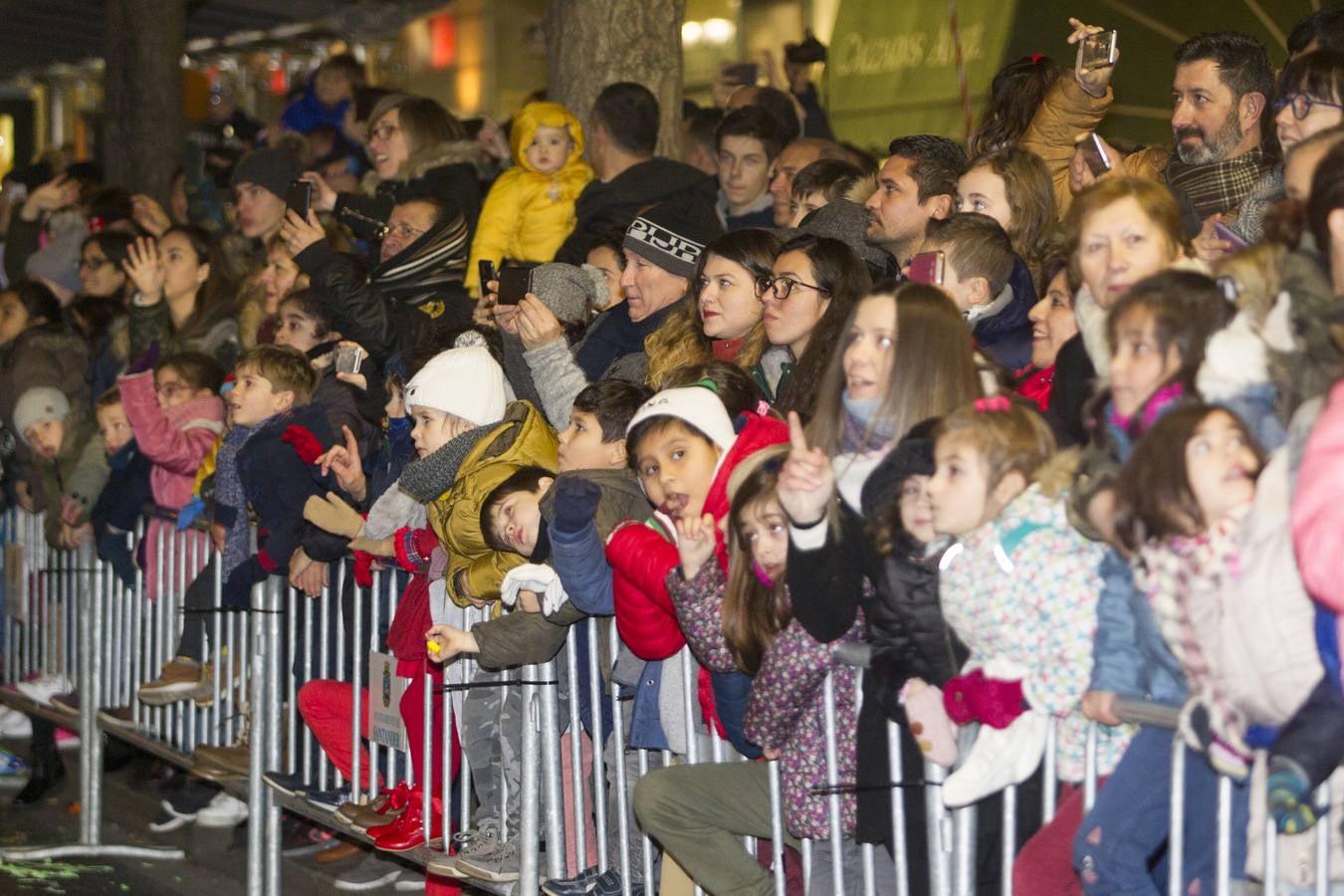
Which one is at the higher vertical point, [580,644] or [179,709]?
[580,644]

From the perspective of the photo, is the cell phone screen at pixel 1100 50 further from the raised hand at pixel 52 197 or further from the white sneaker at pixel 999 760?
the raised hand at pixel 52 197

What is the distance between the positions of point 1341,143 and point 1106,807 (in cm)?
142

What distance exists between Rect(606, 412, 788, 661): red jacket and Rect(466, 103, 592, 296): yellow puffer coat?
333 cm

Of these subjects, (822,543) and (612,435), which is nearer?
(822,543)

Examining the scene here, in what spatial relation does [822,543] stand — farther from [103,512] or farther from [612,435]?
[103,512]

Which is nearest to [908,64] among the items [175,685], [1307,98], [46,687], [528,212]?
[528,212]

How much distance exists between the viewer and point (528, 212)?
26.5ft

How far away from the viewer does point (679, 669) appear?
490cm

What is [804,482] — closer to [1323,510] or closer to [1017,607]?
[1017,607]

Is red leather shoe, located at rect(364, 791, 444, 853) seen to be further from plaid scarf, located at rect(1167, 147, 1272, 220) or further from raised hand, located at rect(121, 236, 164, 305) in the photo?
raised hand, located at rect(121, 236, 164, 305)

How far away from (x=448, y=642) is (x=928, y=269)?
6.39ft

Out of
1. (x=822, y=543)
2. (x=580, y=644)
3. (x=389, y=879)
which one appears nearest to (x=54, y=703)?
(x=389, y=879)

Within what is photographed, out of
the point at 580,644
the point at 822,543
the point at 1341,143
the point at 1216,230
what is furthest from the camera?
the point at 580,644

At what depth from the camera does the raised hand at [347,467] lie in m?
6.75
